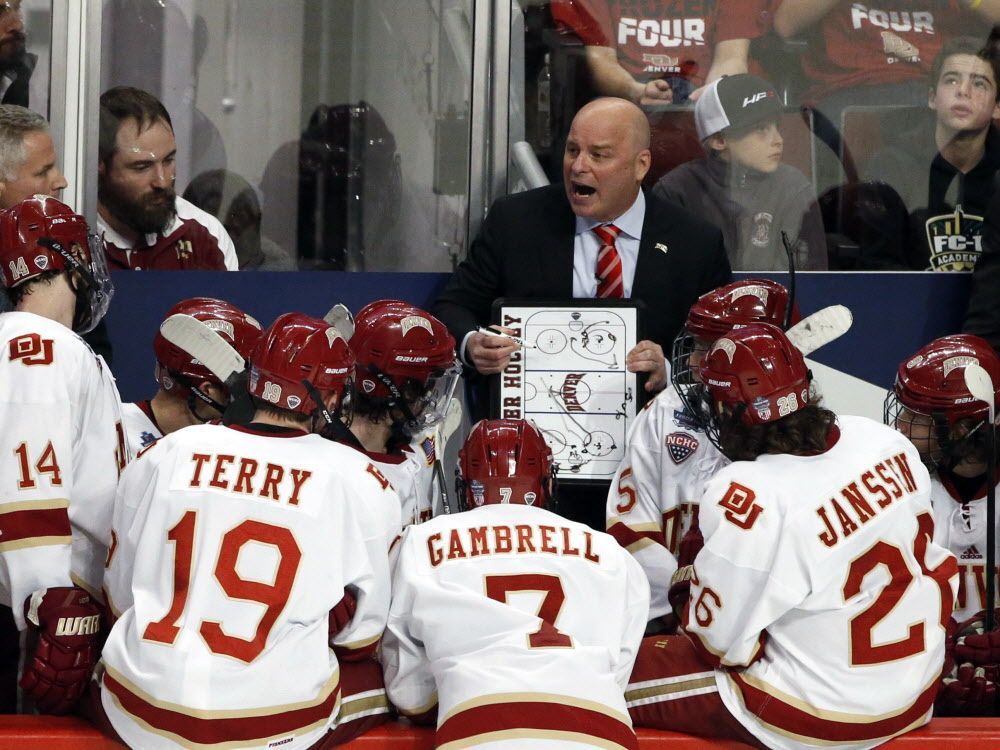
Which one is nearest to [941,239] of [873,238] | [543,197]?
[873,238]

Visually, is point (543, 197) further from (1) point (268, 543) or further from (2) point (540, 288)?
(1) point (268, 543)

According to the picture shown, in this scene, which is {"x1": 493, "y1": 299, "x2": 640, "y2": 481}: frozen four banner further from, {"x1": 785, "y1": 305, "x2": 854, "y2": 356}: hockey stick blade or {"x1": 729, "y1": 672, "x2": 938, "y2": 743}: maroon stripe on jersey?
{"x1": 729, "y1": 672, "x2": 938, "y2": 743}: maroon stripe on jersey

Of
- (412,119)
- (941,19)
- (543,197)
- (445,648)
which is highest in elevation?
(941,19)

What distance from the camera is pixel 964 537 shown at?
354 cm

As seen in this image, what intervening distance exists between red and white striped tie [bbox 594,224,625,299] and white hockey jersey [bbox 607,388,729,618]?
0.68 m

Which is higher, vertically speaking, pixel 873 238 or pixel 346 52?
pixel 346 52

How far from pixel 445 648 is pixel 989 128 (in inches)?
110

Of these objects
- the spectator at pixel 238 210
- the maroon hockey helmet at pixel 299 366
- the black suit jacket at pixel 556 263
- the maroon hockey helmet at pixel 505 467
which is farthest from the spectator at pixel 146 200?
the maroon hockey helmet at pixel 505 467

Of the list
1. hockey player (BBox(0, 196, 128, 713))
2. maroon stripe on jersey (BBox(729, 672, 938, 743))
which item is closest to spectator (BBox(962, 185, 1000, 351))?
maroon stripe on jersey (BBox(729, 672, 938, 743))

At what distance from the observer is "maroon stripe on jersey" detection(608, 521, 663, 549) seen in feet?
11.6

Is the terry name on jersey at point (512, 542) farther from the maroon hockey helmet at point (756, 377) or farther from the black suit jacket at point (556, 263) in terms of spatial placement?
the black suit jacket at point (556, 263)

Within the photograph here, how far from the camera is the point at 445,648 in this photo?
110 inches

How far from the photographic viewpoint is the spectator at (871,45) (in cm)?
459

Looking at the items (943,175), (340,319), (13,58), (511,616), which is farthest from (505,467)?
(13,58)
